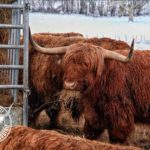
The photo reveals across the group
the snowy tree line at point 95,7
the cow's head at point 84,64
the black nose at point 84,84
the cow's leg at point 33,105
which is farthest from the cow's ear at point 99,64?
the snowy tree line at point 95,7

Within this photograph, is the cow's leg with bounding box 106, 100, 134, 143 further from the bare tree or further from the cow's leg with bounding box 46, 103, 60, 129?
the bare tree

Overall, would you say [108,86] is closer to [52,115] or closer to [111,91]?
[111,91]

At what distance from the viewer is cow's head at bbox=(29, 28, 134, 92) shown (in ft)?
21.1

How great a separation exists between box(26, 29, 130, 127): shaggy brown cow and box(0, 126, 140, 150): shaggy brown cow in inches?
111

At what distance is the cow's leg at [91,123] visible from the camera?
695 cm

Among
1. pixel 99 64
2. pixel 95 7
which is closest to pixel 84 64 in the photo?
pixel 99 64

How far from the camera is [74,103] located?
7.18 metres

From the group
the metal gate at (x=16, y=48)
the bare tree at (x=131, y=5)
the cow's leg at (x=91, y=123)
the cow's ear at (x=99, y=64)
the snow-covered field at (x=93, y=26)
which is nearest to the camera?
the cow's ear at (x=99, y=64)

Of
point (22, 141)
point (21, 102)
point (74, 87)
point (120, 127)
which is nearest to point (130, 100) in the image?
point (120, 127)

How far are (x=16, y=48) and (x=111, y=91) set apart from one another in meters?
1.27

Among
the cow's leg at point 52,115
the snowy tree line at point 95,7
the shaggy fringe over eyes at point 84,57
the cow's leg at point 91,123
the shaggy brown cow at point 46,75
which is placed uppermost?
the snowy tree line at point 95,7

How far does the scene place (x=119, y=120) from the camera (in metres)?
6.83

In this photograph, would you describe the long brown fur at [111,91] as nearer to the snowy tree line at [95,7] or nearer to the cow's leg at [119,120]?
the cow's leg at [119,120]

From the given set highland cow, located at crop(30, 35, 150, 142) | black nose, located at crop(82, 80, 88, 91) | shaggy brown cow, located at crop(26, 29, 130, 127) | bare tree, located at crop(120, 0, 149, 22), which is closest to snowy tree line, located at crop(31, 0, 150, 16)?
bare tree, located at crop(120, 0, 149, 22)
